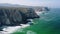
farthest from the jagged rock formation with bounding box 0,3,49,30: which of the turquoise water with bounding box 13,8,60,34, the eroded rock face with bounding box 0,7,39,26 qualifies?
the turquoise water with bounding box 13,8,60,34

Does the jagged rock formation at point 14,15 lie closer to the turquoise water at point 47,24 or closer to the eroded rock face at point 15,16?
the eroded rock face at point 15,16

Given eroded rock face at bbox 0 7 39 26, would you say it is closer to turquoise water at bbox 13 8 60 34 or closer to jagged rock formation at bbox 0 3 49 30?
jagged rock formation at bbox 0 3 49 30

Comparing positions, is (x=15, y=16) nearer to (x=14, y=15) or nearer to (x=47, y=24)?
(x=14, y=15)

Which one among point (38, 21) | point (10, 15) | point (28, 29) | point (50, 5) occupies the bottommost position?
point (28, 29)

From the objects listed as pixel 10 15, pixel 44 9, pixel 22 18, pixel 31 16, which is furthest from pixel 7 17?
pixel 44 9

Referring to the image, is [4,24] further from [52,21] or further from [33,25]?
[52,21]

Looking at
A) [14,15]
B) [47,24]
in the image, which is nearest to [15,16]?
[14,15]

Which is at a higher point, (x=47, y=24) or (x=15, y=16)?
(x=15, y=16)

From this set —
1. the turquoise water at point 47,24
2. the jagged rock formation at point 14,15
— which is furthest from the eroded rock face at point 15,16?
the turquoise water at point 47,24
